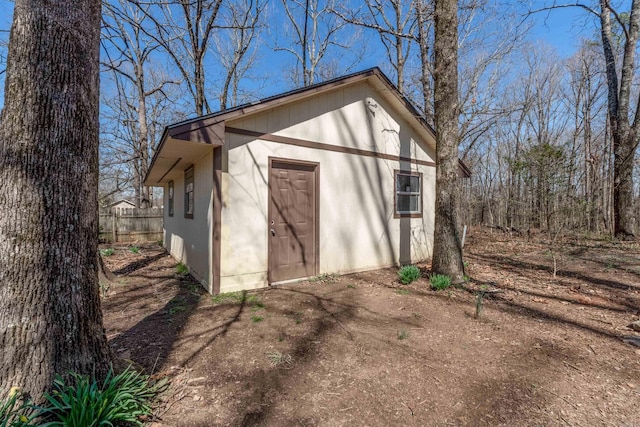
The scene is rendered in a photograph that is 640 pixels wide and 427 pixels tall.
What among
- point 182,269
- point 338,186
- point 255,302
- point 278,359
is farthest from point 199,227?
point 278,359

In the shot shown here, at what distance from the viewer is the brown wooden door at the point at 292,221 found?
5254 mm

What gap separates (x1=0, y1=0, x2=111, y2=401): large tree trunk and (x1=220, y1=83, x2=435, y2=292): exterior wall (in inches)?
104

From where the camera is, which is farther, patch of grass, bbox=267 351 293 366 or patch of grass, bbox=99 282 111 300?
patch of grass, bbox=99 282 111 300

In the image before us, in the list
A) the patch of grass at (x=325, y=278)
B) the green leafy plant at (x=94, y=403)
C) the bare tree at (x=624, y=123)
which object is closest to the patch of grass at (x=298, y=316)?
the patch of grass at (x=325, y=278)

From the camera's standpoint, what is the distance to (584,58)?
15.8m

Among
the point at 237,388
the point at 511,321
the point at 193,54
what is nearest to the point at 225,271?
the point at 237,388

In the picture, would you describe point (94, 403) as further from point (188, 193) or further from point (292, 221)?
point (188, 193)

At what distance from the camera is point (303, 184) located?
5629 mm

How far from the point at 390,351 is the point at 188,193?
570 centimetres

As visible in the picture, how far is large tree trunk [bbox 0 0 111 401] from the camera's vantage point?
1.83 meters

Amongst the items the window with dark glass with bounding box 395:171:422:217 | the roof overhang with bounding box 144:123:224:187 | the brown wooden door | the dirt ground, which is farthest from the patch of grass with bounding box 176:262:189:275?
the window with dark glass with bounding box 395:171:422:217

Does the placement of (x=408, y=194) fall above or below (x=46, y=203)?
→ above

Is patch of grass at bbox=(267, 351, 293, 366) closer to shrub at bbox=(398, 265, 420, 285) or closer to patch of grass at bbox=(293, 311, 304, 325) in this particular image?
patch of grass at bbox=(293, 311, 304, 325)

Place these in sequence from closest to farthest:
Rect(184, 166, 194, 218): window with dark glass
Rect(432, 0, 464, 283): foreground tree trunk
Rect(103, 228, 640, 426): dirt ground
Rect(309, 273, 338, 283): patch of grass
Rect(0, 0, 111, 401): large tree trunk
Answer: Rect(0, 0, 111, 401): large tree trunk < Rect(103, 228, 640, 426): dirt ground < Rect(432, 0, 464, 283): foreground tree trunk < Rect(309, 273, 338, 283): patch of grass < Rect(184, 166, 194, 218): window with dark glass
